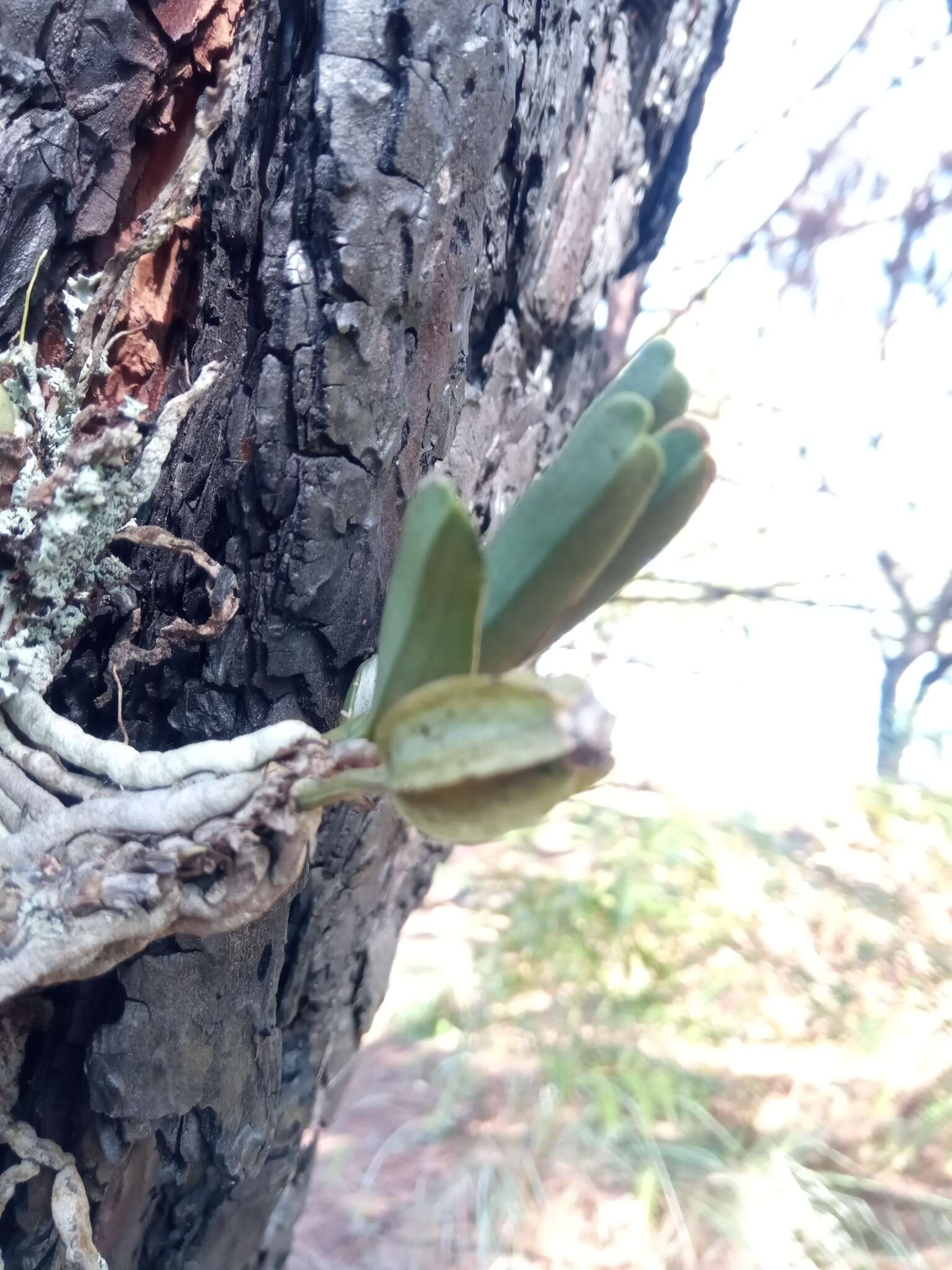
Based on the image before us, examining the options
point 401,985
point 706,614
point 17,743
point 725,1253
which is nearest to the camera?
point 17,743

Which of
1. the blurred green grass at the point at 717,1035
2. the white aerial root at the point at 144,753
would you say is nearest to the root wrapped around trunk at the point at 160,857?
the white aerial root at the point at 144,753

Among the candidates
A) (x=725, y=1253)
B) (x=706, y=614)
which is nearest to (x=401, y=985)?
(x=725, y=1253)

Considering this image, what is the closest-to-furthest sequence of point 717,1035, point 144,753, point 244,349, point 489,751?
1. point 489,751
2. point 144,753
3. point 244,349
4. point 717,1035

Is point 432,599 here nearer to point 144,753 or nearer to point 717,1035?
point 144,753

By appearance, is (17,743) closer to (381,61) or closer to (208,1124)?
(208,1124)

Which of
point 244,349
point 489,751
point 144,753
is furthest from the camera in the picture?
point 244,349

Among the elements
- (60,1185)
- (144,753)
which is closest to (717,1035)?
(60,1185)

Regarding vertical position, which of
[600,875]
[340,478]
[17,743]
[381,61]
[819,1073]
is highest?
[381,61]
